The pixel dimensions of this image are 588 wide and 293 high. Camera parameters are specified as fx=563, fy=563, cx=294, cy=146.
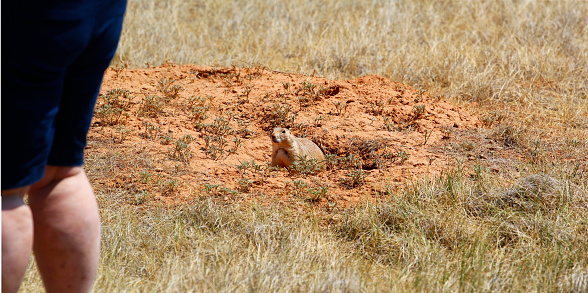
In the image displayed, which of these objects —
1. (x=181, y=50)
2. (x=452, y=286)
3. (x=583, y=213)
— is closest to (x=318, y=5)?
(x=181, y=50)

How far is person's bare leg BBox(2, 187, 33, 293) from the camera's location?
5.05 feet

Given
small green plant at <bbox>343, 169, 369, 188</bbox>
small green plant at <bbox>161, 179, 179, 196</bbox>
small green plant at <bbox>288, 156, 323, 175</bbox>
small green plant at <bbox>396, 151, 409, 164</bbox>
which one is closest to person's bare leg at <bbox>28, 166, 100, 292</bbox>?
small green plant at <bbox>161, 179, 179, 196</bbox>

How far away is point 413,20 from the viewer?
7523 millimetres

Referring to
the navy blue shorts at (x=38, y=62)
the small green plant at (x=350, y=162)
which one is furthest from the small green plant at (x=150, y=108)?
the navy blue shorts at (x=38, y=62)

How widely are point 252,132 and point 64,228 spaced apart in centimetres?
320

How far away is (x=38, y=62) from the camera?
1.43 metres

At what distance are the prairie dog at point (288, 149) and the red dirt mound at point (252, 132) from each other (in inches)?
5.8

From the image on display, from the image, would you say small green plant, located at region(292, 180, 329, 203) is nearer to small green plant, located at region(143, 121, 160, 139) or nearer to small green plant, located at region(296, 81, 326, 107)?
small green plant, located at region(143, 121, 160, 139)

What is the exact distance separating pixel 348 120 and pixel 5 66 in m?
3.62

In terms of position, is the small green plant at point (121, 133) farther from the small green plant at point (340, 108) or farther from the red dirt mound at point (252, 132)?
the small green plant at point (340, 108)

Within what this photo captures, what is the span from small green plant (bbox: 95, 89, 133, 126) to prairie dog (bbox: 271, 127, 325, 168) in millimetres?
1248

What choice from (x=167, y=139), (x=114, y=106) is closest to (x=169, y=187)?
(x=167, y=139)

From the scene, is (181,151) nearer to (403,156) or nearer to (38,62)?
(403,156)

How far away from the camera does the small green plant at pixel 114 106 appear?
449 centimetres
